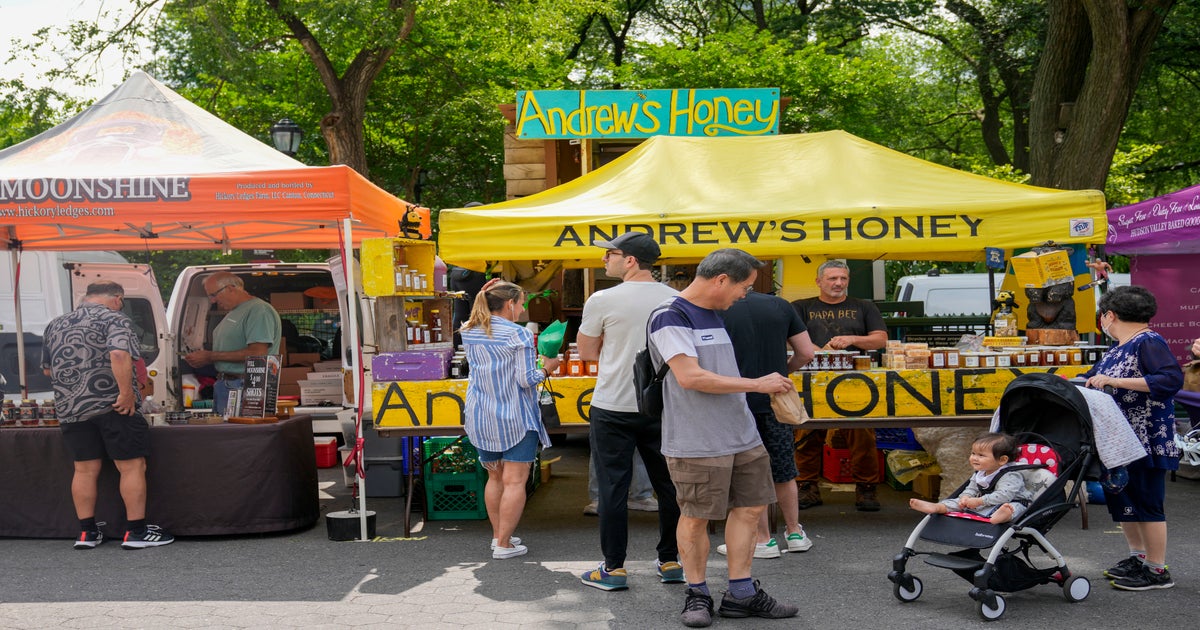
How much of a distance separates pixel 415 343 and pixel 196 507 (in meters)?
1.82

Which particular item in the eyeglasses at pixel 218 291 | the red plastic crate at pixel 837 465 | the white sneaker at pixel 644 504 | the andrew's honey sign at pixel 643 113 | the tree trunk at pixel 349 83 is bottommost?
the white sneaker at pixel 644 504

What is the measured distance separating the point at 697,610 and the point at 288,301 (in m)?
6.51

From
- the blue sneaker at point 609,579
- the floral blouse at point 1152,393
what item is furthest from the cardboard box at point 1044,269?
the blue sneaker at point 609,579

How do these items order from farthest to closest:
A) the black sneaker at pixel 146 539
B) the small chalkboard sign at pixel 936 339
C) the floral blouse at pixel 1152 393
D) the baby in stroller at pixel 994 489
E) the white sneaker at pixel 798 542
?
the small chalkboard sign at pixel 936 339, the black sneaker at pixel 146 539, the white sneaker at pixel 798 542, the floral blouse at pixel 1152 393, the baby in stroller at pixel 994 489

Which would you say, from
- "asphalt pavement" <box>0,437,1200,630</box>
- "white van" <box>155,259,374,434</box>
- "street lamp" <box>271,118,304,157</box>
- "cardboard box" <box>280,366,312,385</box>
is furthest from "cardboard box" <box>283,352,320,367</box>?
"street lamp" <box>271,118,304,157</box>

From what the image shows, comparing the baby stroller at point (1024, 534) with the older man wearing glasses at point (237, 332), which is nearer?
the baby stroller at point (1024, 534)

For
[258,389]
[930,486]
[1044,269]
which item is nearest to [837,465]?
[930,486]

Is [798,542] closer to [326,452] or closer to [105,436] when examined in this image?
[105,436]

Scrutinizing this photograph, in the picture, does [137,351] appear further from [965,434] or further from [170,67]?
[170,67]

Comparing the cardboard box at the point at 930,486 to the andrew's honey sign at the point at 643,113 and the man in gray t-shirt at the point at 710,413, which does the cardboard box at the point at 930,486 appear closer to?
the man in gray t-shirt at the point at 710,413

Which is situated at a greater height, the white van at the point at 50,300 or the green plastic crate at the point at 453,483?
the white van at the point at 50,300

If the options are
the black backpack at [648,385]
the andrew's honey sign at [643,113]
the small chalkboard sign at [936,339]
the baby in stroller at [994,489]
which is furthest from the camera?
the andrew's honey sign at [643,113]

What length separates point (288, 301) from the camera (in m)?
10.5

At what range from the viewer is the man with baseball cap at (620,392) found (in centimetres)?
562
